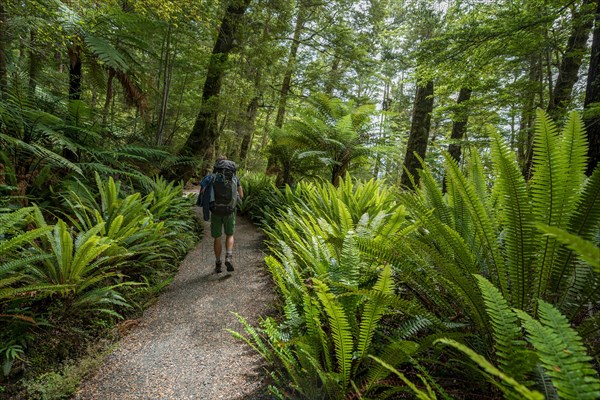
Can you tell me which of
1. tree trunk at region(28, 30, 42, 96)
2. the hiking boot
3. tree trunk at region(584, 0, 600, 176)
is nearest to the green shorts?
the hiking boot

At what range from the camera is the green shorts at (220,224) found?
3.91 m

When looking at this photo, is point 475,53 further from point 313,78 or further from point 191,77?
point 191,77

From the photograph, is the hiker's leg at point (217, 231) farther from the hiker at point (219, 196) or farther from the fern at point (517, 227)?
the fern at point (517, 227)

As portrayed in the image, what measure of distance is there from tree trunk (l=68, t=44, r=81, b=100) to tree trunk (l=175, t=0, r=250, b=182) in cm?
215

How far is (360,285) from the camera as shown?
1.66 meters

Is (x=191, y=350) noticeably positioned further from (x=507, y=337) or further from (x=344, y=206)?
(x=507, y=337)

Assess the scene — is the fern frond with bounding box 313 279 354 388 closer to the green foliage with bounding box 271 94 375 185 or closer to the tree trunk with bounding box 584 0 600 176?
the tree trunk with bounding box 584 0 600 176

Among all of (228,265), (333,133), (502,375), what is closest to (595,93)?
(502,375)

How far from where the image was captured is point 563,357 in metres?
0.62

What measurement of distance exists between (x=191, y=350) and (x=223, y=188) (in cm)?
208

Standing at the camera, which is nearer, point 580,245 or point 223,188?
point 580,245

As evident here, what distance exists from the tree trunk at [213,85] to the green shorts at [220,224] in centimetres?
333

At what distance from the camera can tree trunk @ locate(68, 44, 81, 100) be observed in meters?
4.21

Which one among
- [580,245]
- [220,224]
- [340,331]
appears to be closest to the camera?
[580,245]
